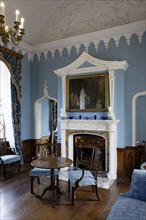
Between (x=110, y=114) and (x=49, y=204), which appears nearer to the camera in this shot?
(x=49, y=204)

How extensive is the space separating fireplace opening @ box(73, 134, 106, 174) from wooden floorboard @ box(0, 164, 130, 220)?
2.86ft

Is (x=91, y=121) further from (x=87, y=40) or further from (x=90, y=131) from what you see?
(x=87, y=40)

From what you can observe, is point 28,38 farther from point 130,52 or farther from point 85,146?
point 85,146

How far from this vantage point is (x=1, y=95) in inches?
231

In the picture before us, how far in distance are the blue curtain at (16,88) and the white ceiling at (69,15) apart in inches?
32.0

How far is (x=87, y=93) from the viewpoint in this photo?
5.35 m

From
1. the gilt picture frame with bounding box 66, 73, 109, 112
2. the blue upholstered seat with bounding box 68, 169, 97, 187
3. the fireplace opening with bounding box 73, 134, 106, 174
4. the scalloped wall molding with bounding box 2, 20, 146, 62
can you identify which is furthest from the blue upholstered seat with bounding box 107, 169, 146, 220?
the scalloped wall molding with bounding box 2, 20, 146, 62

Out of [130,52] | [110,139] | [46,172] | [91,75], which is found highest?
Answer: [130,52]

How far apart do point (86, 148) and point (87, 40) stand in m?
3.30

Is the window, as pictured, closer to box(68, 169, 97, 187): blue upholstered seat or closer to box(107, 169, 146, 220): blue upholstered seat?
box(68, 169, 97, 187): blue upholstered seat

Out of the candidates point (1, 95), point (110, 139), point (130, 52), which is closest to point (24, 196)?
point (110, 139)

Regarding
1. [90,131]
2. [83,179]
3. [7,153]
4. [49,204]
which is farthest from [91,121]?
[7,153]

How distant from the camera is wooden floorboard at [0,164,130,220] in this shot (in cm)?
303

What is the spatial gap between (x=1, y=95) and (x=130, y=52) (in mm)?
4120
